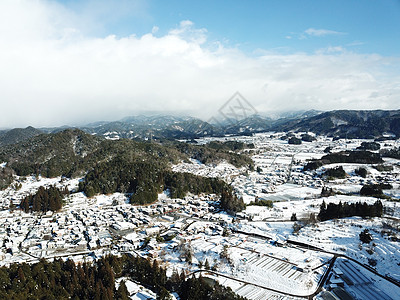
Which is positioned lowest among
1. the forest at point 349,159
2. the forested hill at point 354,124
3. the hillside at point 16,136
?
the forest at point 349,159

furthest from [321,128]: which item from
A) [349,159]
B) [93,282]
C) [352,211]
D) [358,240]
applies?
[93,282]

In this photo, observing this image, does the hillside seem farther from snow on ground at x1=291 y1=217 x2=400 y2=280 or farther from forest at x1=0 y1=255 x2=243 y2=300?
snow on ground at x1=291 y1=217 x2=400 y2=280

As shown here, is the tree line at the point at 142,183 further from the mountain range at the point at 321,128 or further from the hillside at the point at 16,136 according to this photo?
the hillside at the point at 16,136

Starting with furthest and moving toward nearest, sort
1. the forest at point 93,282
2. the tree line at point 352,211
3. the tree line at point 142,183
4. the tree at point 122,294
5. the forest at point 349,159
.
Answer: the forest at point 349,159 < the tree line at point 142,183 < the tree line at point 352,211 < the tree at point 122,294 < the forest at point 93,282

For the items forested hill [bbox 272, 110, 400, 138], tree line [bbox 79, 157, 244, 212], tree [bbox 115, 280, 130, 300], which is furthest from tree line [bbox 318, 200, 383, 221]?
forested hill [bbox 272, 110, 400, 138]

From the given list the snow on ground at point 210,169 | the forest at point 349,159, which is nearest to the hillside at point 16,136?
the snow on ground at point 210,169

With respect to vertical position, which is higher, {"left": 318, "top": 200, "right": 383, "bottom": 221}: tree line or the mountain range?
the mountain range
